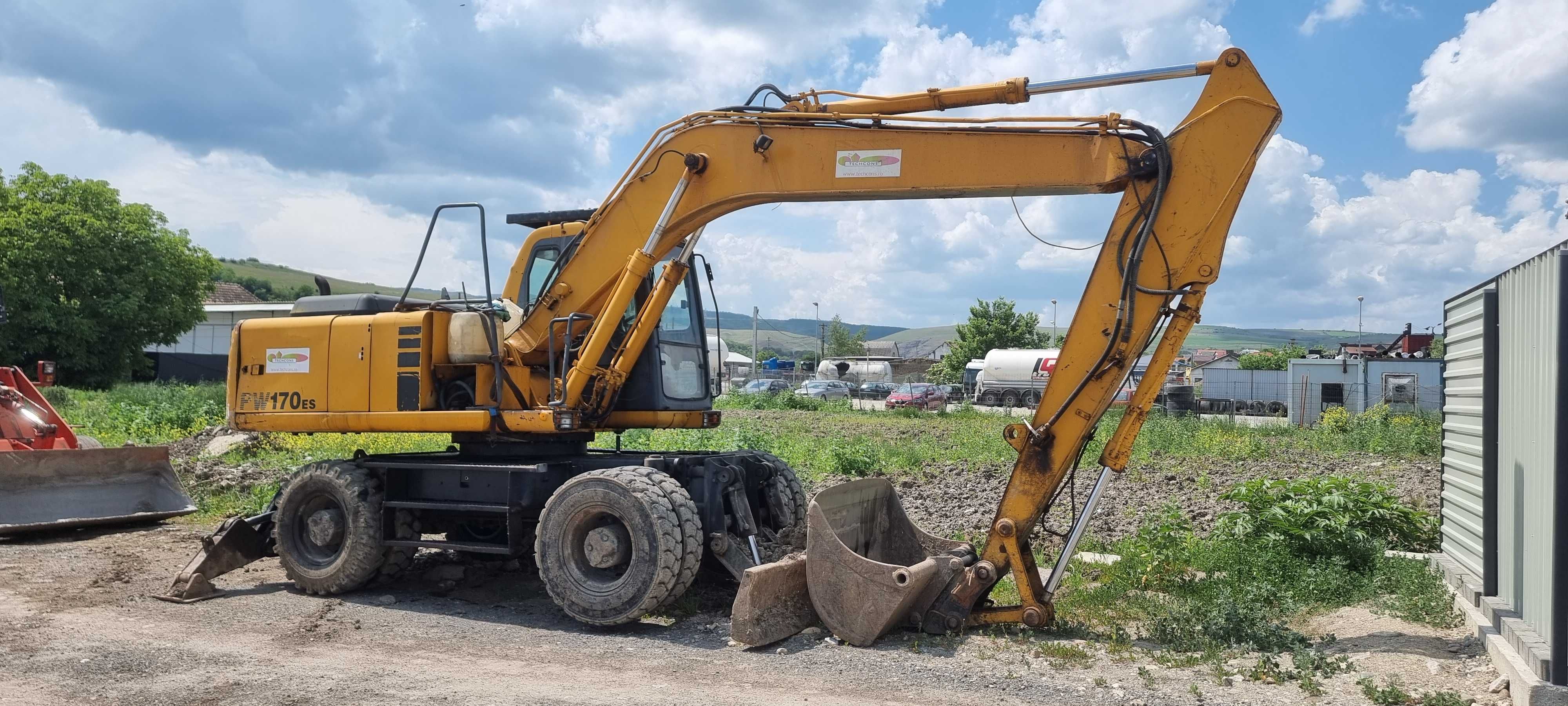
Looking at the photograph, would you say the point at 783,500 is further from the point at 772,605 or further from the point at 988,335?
the point at 988,335

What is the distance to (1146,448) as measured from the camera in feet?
64.1

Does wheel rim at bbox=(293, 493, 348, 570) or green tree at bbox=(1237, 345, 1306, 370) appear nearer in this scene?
wheel rim at bbox=(293, 493, 348, 570)

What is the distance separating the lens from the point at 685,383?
9117 mm

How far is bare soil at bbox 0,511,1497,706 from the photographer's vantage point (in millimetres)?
5867

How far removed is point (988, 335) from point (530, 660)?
60.5 m

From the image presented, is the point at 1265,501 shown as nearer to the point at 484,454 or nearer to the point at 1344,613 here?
the point at 1344,613

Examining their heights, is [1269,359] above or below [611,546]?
above

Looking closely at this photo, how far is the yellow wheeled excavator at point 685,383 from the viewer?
22.3ft

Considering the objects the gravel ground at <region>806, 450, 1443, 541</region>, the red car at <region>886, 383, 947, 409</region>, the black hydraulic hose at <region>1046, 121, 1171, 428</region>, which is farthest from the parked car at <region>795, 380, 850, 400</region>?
the black hydraulic hose at <region>1046, 121, 1171, 428</region>

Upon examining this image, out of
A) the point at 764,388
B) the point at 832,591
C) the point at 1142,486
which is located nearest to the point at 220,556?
the point at 832,591

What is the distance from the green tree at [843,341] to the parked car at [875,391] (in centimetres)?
4360

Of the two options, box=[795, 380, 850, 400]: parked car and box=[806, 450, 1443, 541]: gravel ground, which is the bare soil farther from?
box=[795, 380, 850, 400]: parked car

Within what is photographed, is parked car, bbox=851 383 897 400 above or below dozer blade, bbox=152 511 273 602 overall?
above

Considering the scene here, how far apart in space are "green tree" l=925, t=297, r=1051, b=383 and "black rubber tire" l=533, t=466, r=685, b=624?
190 feet
